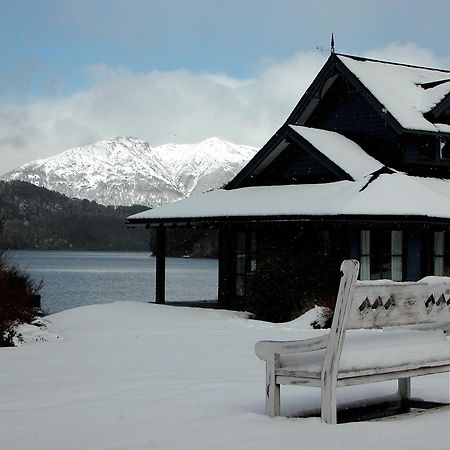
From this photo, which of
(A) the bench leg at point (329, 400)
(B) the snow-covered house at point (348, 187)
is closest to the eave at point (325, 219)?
(B) the snow-covered house at point (348, 187)

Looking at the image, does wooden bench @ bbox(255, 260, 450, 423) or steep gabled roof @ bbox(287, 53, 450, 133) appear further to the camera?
steep gabled roof @ bbox(287, 53, 450, 133)

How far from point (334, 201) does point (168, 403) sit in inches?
512

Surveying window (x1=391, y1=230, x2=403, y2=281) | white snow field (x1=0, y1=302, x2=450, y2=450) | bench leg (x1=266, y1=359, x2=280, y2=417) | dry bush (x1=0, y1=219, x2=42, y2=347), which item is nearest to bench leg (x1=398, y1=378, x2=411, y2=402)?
white snow field (x1=0, y1=302, x2=450, y2=450)

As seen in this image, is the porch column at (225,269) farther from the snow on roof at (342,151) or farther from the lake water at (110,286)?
the lake water at (110,286)

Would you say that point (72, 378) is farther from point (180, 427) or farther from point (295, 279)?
point (295, 279)

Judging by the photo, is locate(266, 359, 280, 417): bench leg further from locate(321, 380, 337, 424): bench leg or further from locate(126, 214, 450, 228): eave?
locate(126, 214, 450, 228): eave

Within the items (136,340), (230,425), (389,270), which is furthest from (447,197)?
(230,425)

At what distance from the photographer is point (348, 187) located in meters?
20.5

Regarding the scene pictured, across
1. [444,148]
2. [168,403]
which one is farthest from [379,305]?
[444,148]

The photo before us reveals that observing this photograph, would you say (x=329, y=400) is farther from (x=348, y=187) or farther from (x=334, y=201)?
(x=348, y=187)

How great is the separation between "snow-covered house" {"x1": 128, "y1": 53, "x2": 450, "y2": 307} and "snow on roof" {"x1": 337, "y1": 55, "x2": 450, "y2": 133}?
45 millimetres

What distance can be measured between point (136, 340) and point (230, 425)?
25.9 feet

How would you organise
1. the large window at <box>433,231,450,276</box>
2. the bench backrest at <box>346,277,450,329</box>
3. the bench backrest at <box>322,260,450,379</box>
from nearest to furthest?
the bench backrest at <box>322,260,450,379</box> → the bench backrest at <box>346,277,450,329</box> → the large window at <box>433,231,450,276</box>

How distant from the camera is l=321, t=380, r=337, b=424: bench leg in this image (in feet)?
19.7
